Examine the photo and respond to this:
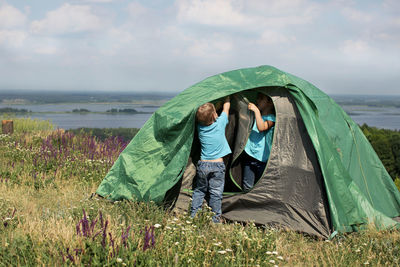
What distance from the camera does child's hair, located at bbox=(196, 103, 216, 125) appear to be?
526 cm

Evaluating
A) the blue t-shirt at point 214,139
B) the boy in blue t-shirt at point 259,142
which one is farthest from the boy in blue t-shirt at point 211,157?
the boy in blue t-shirt at point 259,142

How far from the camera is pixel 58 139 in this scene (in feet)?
34.3

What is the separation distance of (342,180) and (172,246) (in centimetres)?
264

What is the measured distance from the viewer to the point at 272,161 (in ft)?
17.9

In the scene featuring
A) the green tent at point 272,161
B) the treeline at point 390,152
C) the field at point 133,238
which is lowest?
the treeline at point 390,152

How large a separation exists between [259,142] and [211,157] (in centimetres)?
75

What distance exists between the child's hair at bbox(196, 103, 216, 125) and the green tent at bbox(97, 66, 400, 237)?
0.36 ft

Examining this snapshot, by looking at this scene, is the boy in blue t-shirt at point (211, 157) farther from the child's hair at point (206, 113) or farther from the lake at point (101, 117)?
the lake at point (101, 117)

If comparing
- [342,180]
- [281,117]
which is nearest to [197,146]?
[281,117]

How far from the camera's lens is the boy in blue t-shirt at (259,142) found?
5.48 metres

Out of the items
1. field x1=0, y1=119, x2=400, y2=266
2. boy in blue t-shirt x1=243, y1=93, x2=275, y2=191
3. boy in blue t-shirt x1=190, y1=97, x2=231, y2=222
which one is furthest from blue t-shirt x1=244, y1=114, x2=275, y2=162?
field x1=0, y1=119, x2=400, y2=266

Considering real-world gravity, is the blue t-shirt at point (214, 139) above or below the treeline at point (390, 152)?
above

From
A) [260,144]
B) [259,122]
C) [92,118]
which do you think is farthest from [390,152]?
[92,118]

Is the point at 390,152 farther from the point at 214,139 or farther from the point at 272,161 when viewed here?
the point at 214,139
